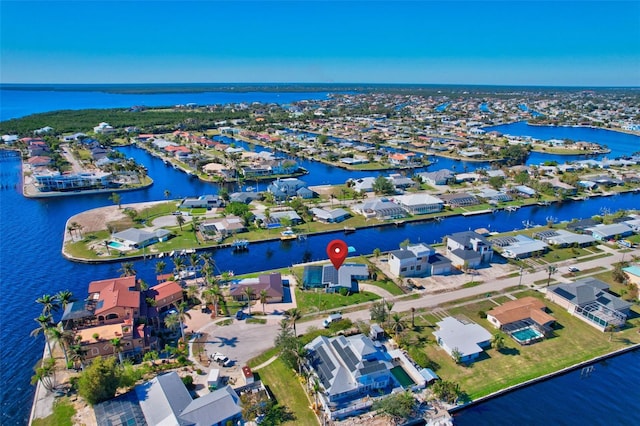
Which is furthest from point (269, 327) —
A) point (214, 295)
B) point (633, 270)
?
point (633, 270)

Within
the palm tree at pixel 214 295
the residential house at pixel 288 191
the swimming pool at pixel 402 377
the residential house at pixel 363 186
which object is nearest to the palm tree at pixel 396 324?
the swimming pool at pixel 402 377

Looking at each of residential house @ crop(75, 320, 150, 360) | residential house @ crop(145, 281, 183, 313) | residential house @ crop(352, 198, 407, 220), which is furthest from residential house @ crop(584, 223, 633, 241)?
residential house @ crop(75, 320, 150, 360)

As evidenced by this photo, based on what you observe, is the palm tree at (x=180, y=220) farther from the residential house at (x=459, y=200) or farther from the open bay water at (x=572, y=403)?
the residential house at (x=459, y=200)

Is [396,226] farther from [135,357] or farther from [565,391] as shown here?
[135,357]


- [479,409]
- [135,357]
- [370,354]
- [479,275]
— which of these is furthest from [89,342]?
[479,275]

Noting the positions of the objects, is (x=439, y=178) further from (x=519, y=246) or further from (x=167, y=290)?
(x=167, y=290)

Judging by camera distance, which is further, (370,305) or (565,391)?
(370,305)
